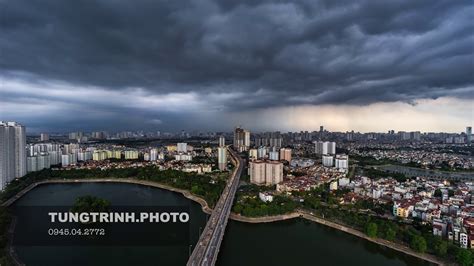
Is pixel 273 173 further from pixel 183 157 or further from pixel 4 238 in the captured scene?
pixel 4 238

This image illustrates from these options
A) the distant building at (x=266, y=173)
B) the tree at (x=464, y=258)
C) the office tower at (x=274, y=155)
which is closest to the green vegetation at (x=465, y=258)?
the tree at (x=464, y=258)

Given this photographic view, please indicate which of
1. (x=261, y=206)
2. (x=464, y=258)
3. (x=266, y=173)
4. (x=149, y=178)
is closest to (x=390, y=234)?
(x=464, y=258)

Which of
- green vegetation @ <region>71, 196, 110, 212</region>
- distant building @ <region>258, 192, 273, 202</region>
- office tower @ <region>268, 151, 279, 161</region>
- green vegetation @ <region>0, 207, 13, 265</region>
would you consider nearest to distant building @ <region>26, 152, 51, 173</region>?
green vegetation @ <region>0, 207, 13, 265</region>

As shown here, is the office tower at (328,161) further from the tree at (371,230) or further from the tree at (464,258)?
the tree at (464,258)

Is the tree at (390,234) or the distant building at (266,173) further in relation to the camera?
the distant building at (266,173)

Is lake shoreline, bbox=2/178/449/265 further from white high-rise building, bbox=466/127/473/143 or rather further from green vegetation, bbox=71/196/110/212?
white high-rise building, bbox=466/127/473/143

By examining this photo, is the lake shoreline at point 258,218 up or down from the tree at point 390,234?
down
